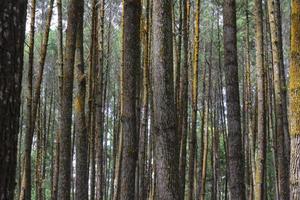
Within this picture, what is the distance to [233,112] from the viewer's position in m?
4.91

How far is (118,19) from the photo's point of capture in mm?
17938

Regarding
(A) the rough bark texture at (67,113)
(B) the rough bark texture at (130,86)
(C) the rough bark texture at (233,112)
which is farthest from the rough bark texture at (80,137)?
(C) the rough bark texture at (233,112)

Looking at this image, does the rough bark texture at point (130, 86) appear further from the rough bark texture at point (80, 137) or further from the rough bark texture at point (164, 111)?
the rough bark texture at point (164, 111)

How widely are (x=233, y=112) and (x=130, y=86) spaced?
1106 millimetres

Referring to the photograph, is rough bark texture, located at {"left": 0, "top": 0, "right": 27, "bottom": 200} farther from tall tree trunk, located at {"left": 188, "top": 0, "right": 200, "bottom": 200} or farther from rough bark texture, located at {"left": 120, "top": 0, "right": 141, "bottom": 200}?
tall tree trunk, located at {"left": 188, "top": 0, "right": 200, "bottom": 200}

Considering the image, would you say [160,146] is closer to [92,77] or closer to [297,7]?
[297,7]

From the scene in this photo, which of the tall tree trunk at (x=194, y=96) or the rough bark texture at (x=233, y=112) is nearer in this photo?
the rough bark texture at (x=233, y=112)

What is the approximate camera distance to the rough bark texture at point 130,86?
4.59 m

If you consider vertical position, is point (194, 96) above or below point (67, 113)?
above

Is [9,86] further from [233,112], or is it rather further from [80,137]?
[233,112]

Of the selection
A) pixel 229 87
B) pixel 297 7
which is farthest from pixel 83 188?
pixel 297 7

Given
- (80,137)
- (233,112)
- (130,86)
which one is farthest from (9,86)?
(233,112)

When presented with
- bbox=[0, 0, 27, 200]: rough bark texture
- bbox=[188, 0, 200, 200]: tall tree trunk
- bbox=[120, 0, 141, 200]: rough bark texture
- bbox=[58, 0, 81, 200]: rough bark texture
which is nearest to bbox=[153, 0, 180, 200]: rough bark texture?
bbox=[120, 0, 141, 200]: rough bark texture

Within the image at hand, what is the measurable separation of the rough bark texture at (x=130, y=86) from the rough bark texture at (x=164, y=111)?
0.66 meters
